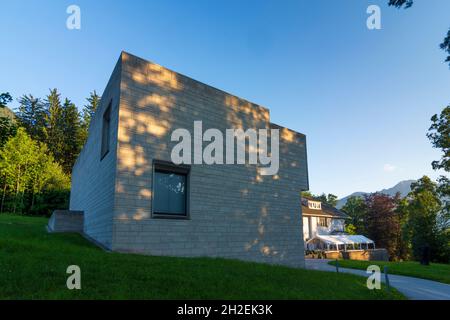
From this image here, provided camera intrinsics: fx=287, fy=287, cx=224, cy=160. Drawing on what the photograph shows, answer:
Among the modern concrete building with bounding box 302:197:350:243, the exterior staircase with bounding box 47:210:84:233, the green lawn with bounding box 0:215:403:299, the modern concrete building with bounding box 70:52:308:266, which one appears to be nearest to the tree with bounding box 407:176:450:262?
the modern concrete building with bounding box 302:197:350:243

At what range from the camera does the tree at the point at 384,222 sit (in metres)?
45.8

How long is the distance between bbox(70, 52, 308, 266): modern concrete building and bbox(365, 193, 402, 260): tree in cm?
3892

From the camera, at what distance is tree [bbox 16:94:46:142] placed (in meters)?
50.4

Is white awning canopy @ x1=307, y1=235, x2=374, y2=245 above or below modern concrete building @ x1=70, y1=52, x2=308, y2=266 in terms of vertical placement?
below

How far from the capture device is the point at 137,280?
5797mm

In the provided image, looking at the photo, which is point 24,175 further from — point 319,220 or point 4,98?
point 319,220

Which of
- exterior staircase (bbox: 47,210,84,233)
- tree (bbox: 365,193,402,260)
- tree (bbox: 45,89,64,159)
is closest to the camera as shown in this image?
exterior staircase (bbox: 47,210,84,233)

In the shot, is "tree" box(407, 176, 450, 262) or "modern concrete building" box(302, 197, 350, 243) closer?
"tree" box(407, 176, 450, 262)

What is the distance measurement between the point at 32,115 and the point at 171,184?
179 feet

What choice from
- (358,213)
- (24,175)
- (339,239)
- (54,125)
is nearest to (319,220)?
(339,239)

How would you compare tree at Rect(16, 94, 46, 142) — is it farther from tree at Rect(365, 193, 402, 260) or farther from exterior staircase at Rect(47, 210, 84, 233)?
tree at Rect(365, 193, 402, 260)
